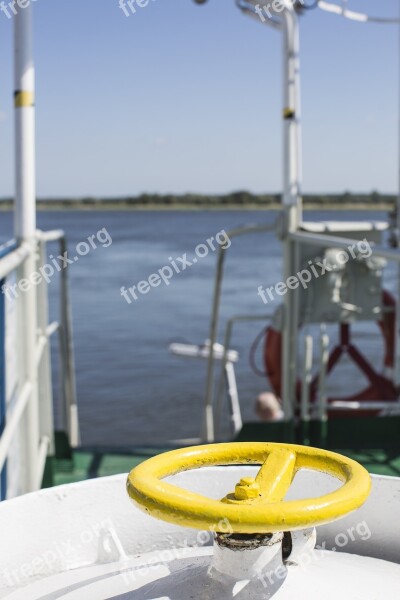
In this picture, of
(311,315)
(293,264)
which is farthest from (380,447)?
(293,264)

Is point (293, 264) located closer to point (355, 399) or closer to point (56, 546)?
point (355, 399)

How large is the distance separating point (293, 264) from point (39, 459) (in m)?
1.39

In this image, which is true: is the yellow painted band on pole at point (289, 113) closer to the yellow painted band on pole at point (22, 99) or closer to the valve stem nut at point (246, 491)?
the yellow painted band on pole at point (22, 99)

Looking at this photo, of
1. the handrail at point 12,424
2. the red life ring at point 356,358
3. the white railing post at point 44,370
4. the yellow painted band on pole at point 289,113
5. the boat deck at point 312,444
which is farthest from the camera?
the red life ring at point 356,358

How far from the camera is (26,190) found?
7.89 ft

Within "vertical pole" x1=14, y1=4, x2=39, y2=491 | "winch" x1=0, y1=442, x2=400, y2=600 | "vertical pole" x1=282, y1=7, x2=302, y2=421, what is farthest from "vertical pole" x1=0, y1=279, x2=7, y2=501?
"vertical pole" x1=282, y1=7, x2=302, y2=421

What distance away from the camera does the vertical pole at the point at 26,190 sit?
233 centimetres

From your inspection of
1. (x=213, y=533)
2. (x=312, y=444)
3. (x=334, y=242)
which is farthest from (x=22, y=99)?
(x=312, y=444)

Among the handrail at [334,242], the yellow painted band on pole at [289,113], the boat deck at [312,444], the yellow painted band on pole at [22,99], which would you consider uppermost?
the yellow painted band on pole at [289,113]

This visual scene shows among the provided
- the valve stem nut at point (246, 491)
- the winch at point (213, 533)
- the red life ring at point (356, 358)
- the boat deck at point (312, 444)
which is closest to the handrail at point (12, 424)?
the winch at point (213, 533)

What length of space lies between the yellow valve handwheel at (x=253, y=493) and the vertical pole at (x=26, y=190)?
4.58ft

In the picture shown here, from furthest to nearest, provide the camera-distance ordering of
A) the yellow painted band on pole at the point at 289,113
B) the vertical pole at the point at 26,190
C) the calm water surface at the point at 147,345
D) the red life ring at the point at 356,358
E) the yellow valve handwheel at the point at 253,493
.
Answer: the calm water surface at the point at 147,345
the red life ring at the point at 356,358
the yellow painted band on pole at the point at 289,113
the vertical pole at the point at 26,190
the yellow valve handwheel at the point at 253,493

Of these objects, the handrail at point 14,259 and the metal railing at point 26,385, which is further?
the metal railing at point 26,385

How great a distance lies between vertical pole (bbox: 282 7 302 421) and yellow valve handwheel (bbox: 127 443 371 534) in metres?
2.45
